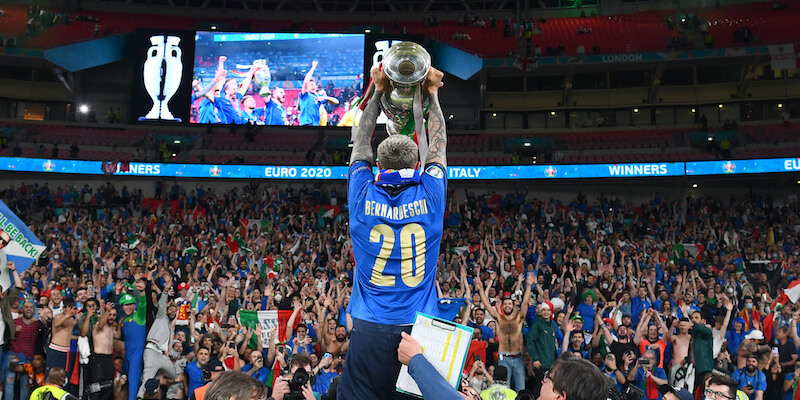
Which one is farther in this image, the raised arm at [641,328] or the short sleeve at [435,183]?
the raised arm at [641,328]

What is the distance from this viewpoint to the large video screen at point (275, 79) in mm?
29672

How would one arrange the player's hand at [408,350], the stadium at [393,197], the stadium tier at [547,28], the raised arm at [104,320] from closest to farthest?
1. the player's hand at [408,350]
2. the stadium at [393,197]
3. the raised arm at [104,320]
4. the stadium tier at [547,28]

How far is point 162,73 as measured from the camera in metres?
29.8

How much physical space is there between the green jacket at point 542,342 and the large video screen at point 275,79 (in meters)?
20.1

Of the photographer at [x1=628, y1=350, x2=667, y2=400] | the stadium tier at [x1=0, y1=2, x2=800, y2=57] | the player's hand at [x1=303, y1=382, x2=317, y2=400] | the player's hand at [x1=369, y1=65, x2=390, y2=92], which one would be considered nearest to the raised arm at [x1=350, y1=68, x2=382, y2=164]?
the player's hand at [x1=369, y1=65, x2=390, y2=92]

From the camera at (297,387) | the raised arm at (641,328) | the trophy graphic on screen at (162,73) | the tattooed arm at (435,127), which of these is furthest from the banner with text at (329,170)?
the tattooed arm at (435,127)

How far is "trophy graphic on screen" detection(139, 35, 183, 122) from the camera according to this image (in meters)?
29.5

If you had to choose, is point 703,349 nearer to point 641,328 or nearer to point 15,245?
point 641,328

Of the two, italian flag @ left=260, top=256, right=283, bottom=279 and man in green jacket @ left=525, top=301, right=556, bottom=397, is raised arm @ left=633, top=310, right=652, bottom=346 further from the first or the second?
italian flag @ left=260, top=256, right=283, bottom=279

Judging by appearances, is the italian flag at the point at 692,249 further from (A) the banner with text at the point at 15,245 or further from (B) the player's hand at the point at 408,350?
(B) the player's hand at the point at 408,350

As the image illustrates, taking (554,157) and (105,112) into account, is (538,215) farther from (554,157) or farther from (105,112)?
(105,112)

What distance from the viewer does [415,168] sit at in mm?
3318

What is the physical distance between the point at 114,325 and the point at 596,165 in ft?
70.2

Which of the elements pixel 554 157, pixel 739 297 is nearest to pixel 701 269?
pixel 739 297
